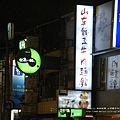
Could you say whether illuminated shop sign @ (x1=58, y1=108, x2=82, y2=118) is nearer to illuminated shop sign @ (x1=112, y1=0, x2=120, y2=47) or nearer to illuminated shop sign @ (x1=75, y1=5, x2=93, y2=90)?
illuminated shop sign @ (x1=75, y1=5, x2=93, y2=90)

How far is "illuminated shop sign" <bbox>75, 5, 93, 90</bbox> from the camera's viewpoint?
65.8 ft

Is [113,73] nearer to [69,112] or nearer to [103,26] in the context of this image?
[103,26]

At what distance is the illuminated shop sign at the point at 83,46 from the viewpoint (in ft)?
65.8

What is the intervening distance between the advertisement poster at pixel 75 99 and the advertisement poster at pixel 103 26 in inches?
89.1

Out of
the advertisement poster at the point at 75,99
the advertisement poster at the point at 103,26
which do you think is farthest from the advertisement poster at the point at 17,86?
the advertisement poster at the point at 103,26

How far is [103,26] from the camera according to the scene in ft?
66.2

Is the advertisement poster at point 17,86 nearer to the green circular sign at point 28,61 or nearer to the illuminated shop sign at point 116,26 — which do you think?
the green circular sign at point 28,61

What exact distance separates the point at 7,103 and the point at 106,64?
10.2m

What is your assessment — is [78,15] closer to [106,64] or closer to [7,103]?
[106,64]

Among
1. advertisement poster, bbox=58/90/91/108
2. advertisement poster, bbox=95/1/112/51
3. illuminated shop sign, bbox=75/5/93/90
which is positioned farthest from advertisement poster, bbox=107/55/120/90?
advertisement poster, bbox=58/90/91/108

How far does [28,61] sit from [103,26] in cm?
431

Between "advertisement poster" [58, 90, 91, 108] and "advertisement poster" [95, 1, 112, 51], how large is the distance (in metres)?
2.26

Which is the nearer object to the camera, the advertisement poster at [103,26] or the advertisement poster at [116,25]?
the advertisement poster at [116,25]

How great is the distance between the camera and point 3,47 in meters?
39.9
